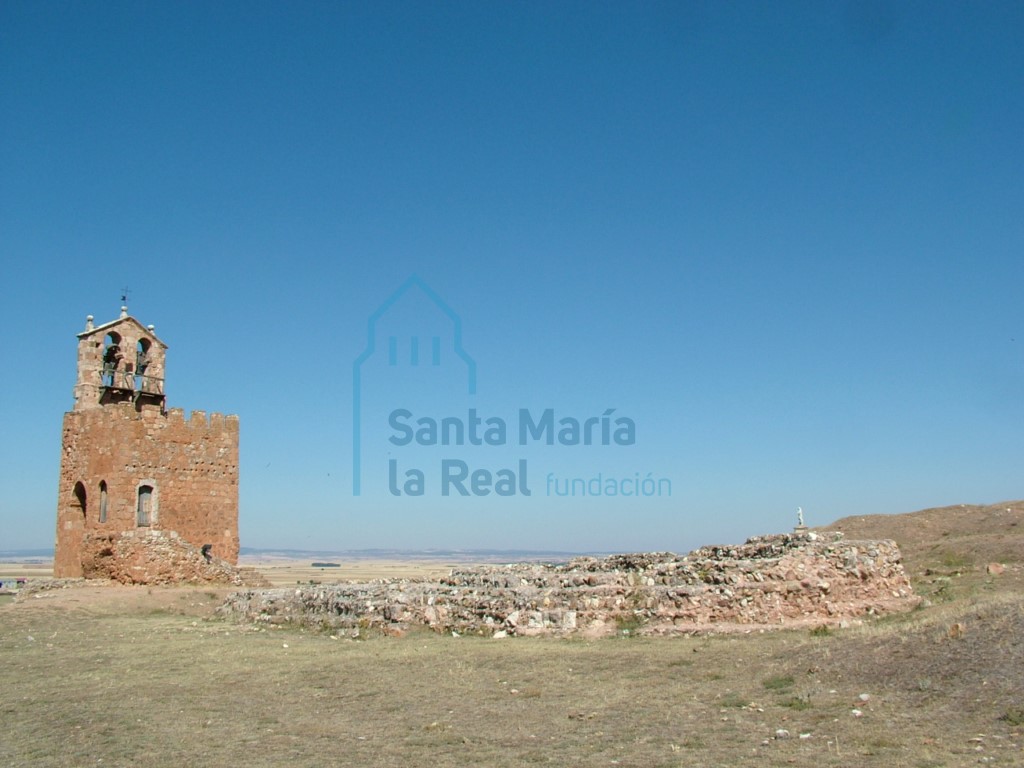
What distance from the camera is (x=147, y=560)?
895 inches

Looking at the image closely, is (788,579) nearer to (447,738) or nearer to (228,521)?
(447,738)

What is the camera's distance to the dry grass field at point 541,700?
7176 mm

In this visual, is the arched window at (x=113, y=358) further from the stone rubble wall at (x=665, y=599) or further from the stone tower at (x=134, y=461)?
the stone rubble wall at (x=665, y=599)

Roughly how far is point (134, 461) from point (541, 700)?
17781 millimetres

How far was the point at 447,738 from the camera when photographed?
310 inches

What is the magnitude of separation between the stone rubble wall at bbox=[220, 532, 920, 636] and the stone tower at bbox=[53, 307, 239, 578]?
9438mm

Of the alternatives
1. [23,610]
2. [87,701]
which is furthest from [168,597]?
[87,701]

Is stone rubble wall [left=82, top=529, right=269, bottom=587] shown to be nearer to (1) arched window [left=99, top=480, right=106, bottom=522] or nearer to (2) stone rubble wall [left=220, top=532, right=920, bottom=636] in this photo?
(1) arched window [left=99, top=480, right=106, bottom=522]

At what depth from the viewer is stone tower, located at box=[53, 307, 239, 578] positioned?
23547 millimetres

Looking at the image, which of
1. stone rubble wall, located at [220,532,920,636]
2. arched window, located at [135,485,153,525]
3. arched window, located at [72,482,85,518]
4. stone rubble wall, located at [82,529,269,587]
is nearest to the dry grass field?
stone rubble wall, located at [220,532,920,636]

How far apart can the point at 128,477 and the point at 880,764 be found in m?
21.4

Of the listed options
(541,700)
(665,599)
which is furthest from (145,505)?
(541,700)

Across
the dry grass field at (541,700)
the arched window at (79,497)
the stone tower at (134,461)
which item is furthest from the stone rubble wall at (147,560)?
the dry grass field at (541,700)

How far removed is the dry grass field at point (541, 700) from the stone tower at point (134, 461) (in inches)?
395
